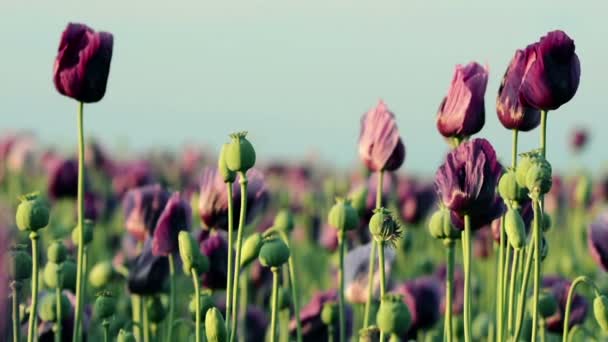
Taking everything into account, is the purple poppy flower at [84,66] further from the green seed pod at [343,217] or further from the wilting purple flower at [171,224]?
the green seed pod at [343,217]

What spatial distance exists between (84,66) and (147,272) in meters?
0.43

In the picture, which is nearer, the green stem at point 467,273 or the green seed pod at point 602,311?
the green stem at point 467,273

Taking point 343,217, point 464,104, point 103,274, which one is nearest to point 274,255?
point 343,217

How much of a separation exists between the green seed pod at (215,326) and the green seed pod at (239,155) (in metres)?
0.18

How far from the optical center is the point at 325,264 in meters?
3.68

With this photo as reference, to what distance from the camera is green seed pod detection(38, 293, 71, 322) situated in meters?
1.63

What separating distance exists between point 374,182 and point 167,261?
63 cm

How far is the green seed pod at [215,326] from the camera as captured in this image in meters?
1.30

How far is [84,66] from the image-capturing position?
58.2 inches

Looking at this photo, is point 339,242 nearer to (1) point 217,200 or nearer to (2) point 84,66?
(1) point 217,200

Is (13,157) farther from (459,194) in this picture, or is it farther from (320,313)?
(459,194)

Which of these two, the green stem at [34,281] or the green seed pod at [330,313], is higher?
the green stem at [34,281]

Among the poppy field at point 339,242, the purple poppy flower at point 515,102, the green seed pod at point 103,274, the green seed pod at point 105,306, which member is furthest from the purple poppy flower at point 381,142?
the green seed pod at point 103,274

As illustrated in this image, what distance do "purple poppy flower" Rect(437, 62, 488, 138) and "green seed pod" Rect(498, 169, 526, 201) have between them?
121mm
